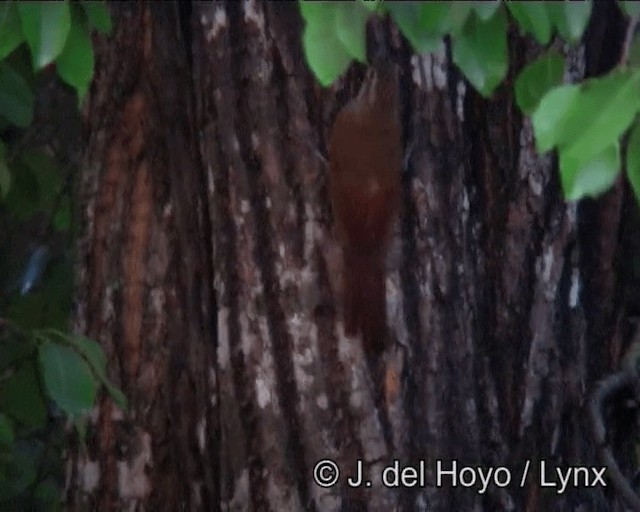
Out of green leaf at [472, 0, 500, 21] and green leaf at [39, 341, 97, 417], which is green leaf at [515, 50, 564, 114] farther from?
green leaf at [39, 341, 97, 417]

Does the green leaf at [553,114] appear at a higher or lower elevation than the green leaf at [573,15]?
lower

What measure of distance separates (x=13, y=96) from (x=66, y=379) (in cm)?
42

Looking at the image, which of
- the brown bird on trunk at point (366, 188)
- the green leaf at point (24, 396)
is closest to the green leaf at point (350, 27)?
the brown bird on trunk at point (366, 188)

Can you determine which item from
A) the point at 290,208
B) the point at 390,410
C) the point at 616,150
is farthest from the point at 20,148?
the point at 616,150

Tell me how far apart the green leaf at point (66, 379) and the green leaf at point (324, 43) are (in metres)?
0.43

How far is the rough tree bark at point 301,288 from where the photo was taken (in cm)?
118

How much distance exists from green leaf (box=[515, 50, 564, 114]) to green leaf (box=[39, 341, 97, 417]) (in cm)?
48

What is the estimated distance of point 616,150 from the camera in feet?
2.46

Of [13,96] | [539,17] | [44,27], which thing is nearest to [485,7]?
[539,17]

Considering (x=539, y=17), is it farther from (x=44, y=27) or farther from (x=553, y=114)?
(x=44, y=27)

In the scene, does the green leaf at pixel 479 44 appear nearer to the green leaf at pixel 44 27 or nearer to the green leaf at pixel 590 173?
the green leaf at pixel 590 173

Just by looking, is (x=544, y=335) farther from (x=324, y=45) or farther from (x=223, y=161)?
(x=324, y=45)

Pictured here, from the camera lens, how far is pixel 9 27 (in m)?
0.94

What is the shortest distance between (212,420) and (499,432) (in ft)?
1.03
